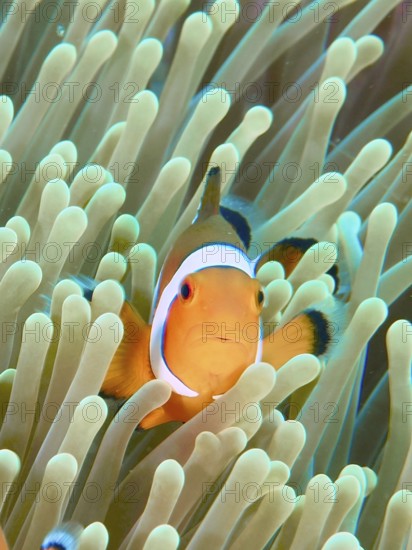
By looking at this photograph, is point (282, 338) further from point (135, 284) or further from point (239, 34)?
point (239, 34)

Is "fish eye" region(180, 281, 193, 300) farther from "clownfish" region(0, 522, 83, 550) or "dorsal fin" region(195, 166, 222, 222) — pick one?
"clownfish" region(0, 522, 83, 550)

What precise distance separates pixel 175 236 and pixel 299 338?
294 mm

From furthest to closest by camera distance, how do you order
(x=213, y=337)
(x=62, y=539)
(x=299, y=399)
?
(x=299, y=399) < (x=213, y=337) < (x=62, y=539)

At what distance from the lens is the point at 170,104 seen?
51.9 inches

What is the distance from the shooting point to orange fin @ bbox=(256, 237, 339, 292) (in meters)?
1.18

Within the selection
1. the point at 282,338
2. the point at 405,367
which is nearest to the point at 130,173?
the point at 282,338

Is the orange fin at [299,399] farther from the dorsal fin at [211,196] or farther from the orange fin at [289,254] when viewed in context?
the dorsal fin at [211,196]

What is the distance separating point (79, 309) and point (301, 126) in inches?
24.8

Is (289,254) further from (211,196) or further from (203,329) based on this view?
(203,329)

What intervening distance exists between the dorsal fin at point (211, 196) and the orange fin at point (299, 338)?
0.20 metres

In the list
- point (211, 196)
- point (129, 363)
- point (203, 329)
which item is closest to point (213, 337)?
point (203, 329)

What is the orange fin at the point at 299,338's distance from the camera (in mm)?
1032

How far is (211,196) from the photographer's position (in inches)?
42.8

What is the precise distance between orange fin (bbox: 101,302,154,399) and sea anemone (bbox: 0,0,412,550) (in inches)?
2.0
